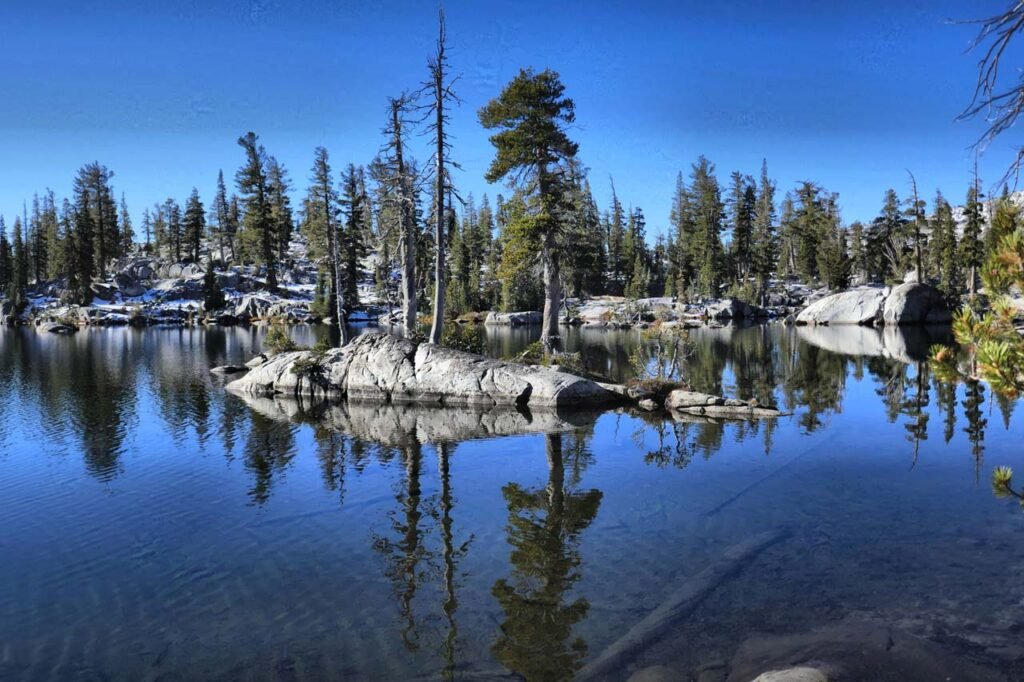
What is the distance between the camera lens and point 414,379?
23297 millimetres

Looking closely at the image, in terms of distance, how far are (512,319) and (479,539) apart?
230 feet

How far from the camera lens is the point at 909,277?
76.4 m

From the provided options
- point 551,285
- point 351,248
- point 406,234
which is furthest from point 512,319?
point 406,234

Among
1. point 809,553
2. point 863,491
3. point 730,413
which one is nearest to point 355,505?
point 809,553

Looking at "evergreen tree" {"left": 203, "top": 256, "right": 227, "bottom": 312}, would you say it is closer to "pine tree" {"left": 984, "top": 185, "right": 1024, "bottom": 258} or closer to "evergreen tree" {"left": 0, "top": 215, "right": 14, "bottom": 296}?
"evergreen tree" {"left": 0, "top": 215, "right": 14, "bottom": 296}

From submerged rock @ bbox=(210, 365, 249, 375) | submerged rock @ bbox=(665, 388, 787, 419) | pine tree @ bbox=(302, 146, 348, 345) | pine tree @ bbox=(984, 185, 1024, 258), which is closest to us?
pine tree @ bbox=(984, 185, 1024, 258)

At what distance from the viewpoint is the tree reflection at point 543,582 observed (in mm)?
6722

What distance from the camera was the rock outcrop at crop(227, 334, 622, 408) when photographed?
22031 millimetres

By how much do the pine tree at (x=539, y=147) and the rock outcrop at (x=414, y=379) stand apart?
7423mm

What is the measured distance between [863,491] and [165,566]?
12394 mm

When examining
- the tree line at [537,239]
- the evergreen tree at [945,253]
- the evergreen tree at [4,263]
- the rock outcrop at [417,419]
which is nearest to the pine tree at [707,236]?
the tree line at [537,239]

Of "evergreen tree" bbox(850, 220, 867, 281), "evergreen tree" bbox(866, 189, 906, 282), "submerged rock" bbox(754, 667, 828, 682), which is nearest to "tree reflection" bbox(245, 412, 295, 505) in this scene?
"submerged rock" bbox(754, 667, 828, 682)

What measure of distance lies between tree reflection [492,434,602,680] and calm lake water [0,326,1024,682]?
0.04 m

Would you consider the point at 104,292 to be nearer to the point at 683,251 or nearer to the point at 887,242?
the point at 683,251
